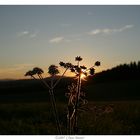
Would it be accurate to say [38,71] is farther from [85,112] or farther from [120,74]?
[120,74]

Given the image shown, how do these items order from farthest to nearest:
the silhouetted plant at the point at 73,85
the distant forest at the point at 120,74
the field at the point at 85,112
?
the distant forest at the point at 120,74, the field at the point at 85,112, the silhouetted plant at the point at 73,85

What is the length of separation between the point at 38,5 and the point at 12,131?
8.21 feet

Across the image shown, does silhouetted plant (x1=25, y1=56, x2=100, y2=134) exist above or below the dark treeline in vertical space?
below

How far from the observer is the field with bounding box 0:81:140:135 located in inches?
261

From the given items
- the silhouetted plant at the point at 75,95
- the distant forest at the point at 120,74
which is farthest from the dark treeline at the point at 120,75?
the silhouetted plant at the point at 75,95

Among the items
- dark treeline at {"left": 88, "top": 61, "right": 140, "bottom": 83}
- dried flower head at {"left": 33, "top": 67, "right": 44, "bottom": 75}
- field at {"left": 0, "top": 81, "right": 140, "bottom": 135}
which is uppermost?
dark treeline at {"left": 88, "top": 61, "right": 140, "bottom": 83}

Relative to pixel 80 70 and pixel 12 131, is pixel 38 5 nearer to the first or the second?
pixel 80 70

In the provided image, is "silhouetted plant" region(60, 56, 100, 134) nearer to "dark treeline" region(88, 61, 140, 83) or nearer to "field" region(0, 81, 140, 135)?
"field" region(0, 81, 140, 135)

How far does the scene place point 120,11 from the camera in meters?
4.88

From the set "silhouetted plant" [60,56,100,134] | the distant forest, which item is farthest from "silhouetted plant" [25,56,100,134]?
the distant forest

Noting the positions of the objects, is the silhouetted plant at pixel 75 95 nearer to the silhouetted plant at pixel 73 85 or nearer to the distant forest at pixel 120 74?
the silhouetted plant at pixel 73 85

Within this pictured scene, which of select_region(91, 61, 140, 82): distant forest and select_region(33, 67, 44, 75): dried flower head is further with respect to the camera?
select_region(91, 61, 140, 82): distant forest

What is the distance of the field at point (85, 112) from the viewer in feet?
21.8
